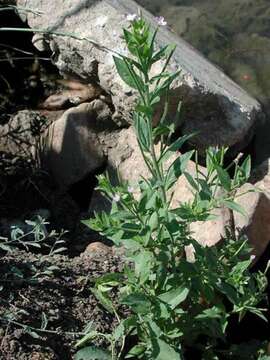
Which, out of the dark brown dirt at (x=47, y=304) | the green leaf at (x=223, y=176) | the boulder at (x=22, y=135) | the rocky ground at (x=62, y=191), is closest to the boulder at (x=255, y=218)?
the rocky ground at (x=62, y=191)

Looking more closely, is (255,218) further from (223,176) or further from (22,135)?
(22,135)

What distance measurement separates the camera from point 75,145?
3.28 m

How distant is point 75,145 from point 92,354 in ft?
3.69

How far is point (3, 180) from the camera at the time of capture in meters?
3.26

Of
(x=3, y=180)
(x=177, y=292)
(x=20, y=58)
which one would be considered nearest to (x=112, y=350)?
(x=177, y=292)

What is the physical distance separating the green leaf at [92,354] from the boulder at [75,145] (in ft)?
3.40

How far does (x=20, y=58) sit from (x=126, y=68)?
1463 mm

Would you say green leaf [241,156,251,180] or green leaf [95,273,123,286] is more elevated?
green leaf [241,156,251,180]

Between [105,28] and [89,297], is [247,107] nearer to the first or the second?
[105,28]

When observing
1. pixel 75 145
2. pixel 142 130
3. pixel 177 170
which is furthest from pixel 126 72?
pixel 75 145

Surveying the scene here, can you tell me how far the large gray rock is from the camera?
3049 mm

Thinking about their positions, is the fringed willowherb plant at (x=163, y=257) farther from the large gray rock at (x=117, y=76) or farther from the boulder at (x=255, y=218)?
the large gray rock at (x=117, y=76)

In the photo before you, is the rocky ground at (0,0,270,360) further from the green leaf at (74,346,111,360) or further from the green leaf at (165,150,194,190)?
the green leaf at (165,150,194,190)

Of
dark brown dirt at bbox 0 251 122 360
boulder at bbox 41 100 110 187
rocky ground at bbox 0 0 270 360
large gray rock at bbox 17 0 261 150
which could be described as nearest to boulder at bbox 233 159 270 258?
rocky ground at bbox 0 0 270 360
